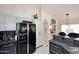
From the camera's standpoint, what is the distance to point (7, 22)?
2365mm

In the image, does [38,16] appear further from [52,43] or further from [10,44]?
[10,44]

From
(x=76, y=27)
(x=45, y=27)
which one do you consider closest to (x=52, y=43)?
(x=45, y=27)

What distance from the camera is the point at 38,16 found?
7.33 ft

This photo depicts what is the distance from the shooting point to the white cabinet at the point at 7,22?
6.81 feet

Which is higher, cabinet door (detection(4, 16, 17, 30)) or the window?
cabinet door (detection(4, 16, 17, 30))

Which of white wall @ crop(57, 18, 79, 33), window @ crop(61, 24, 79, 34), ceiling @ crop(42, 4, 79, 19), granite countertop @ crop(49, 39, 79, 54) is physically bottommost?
granite countertop @ crop(49, 39, 79, 54)

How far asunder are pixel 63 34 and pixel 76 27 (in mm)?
266

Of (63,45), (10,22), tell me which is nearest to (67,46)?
(63,45)

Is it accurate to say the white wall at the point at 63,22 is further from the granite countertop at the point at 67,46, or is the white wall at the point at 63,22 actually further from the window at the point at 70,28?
the granite countertop at the point at 67,46

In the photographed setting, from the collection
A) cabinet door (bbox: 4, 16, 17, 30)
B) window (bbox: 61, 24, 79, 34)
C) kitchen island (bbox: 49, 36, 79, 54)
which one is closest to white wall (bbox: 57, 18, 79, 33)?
window (bbox: 61, 24, 79, 34)

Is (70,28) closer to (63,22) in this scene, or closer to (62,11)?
(63,22)

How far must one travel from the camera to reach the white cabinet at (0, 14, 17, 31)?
208 cm

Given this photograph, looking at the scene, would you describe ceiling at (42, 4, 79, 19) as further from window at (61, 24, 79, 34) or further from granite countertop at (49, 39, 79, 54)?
granite countertop at (49, 39, 79, 54)
